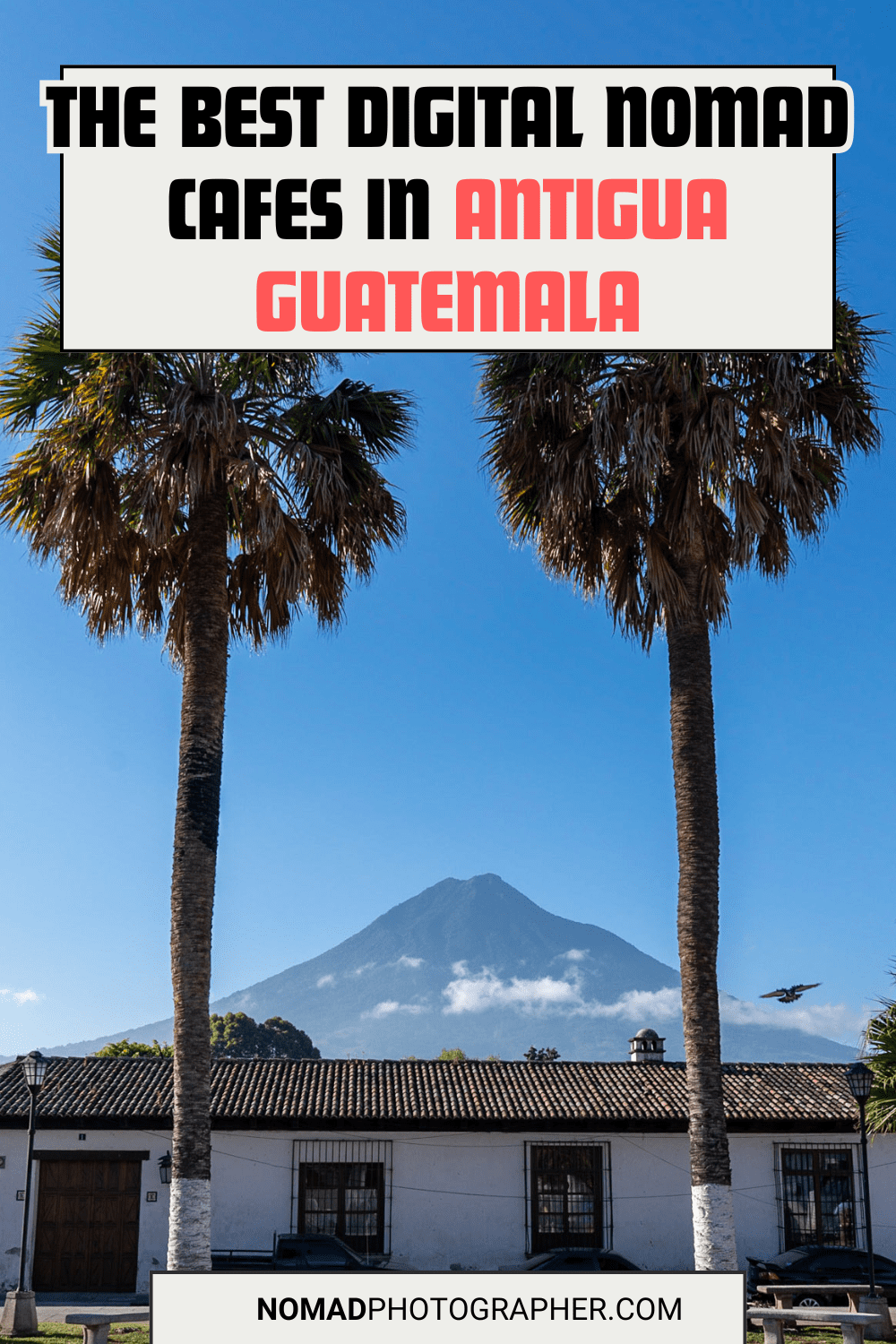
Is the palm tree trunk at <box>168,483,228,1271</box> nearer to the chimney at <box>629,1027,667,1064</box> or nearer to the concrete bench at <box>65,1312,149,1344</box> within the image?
the concrete bench at <box>65,1312,149,1344</box>

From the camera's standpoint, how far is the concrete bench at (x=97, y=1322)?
12102mm

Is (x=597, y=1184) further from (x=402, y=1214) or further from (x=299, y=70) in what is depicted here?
(x=299, y=70)

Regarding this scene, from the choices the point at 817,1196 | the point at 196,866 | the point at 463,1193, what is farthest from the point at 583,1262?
the point at 196,866

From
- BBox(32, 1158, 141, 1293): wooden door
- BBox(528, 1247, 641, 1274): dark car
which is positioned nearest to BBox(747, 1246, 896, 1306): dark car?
BBox(528, 1247, 641, 1274): dark car

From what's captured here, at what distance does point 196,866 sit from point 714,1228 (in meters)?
6.73

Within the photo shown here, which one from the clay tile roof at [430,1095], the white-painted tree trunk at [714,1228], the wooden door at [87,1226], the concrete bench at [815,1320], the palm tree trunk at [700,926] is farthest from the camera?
the clay tile roof at [430,1095]

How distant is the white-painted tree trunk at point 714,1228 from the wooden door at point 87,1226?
13950 mm

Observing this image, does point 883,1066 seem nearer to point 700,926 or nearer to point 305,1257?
point 700,926

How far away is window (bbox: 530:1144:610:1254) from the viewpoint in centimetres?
2480

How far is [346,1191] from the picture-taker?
24.9 metres

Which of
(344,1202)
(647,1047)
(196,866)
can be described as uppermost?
(196,866)

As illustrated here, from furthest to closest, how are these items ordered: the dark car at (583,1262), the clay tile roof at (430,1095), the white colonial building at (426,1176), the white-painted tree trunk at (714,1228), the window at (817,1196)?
1. the window at (817,1196)
2. the clay tile roof at (430,1095)
3. the white colonial building at (426,1176)
4. the dark car at (583,1262)
5. the white-painted tree trunk at (714,1228)

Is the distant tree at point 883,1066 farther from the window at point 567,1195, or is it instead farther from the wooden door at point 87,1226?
the wooden door at point 87,1226

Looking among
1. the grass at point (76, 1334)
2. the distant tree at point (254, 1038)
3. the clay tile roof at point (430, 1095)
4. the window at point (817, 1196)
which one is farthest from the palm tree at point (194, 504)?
the distant tree at point (254, 1038)
